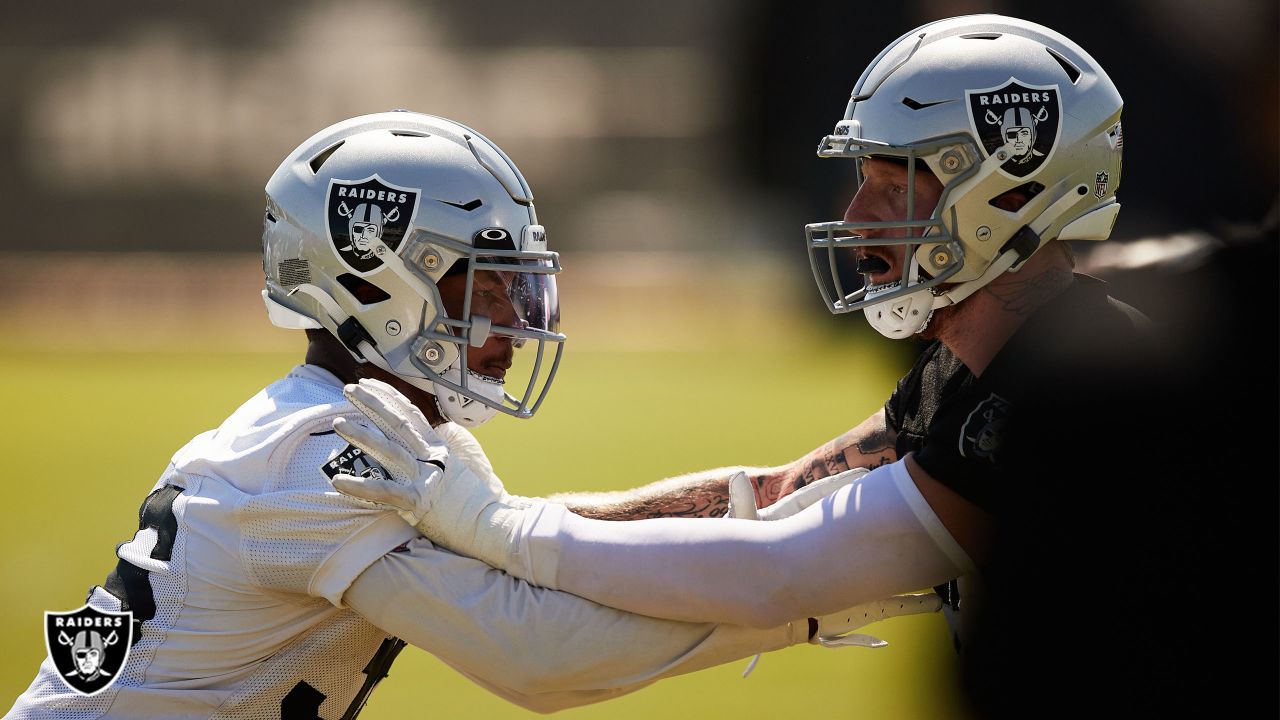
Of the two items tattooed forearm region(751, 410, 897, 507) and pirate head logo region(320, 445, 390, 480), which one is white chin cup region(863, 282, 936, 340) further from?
pirate head logo region(320, 445, 390, 480)

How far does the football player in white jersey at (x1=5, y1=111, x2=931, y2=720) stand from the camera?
2795 mm

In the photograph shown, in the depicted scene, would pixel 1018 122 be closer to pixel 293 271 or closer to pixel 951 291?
pixel 951 291

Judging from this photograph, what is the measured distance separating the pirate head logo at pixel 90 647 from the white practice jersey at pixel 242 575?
0.02 metres

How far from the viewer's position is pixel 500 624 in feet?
9.17

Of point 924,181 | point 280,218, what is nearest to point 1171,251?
point 924,181

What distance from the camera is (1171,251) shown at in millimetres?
3389

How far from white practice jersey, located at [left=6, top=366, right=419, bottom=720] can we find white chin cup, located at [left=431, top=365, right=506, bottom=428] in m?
0.38

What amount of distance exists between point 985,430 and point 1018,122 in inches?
34.9

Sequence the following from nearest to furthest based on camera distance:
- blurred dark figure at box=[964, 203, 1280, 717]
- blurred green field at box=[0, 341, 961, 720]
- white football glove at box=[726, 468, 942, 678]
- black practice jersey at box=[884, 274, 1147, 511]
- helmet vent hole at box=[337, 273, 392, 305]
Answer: blurred dark figure at box=[964, 203, 1280, 717] → black practice jersey at box=[884, 274, 1147, 511] → white football glove at box=[726, 468, 942, 678] → helmet vent hole at box=[337, 273, 392, 305] → blurred green field at box=[0, 341, 961, 720]

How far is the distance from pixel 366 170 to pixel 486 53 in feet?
72.0

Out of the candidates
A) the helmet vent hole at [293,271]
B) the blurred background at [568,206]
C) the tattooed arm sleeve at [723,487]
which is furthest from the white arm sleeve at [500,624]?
the blurred background at [568,206]

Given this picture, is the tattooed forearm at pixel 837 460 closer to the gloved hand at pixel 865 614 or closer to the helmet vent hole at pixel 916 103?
the gloved hand at pixel 865 614

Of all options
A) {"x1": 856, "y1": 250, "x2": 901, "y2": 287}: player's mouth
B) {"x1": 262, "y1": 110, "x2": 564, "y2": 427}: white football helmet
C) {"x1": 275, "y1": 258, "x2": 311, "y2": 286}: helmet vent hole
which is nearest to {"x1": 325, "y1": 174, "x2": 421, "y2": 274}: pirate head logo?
{"x1": 262, "y1": 110, "x2": 564, "y2": 427}: white football helmet

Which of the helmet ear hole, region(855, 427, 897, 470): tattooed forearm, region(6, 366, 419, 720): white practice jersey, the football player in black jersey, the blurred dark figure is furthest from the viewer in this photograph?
region(855, 427, 897, 470): tattooed forearm
